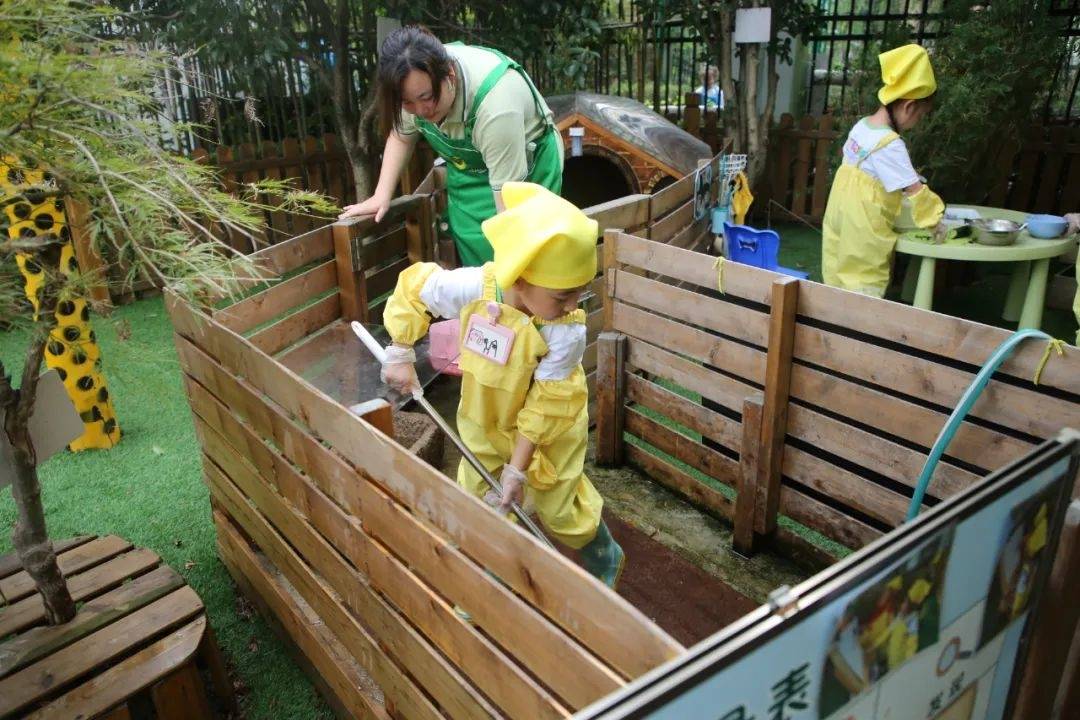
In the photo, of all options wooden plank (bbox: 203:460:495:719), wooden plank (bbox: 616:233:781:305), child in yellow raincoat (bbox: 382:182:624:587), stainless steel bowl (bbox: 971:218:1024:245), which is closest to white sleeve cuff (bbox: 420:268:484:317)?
child in yellow raincoat (bbox: 382:182:624:587)

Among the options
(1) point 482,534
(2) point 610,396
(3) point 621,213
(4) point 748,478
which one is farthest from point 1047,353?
(3) point 621,213

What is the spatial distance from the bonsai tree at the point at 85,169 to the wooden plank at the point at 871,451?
7.25 feet

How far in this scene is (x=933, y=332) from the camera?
268 cm

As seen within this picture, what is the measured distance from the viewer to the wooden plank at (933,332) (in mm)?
2365

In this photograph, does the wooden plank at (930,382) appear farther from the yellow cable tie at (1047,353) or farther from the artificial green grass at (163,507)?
the artificial green grass at (163,507)

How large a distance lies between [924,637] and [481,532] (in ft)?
2.81

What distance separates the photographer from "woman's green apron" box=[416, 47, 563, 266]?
358cm

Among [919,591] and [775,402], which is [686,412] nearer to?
[775,402]

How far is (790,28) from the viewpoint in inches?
331

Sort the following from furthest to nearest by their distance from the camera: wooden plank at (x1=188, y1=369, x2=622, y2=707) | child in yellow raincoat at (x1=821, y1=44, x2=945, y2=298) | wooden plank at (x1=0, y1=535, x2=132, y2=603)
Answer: child in yellow raincoat at (x1=821, y1=44, x2=945, y2=298)
wooden plank at (x1=0, y1=535, x2=132, y2=603)
wooden plank at (x1=188, y1=369, x2=622, y2=707)

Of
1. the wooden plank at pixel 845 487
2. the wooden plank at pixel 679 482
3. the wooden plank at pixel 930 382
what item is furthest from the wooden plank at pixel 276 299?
the wooden plank at pixel 845 487

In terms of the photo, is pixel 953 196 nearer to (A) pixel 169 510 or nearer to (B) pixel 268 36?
(B) pixel 268 36

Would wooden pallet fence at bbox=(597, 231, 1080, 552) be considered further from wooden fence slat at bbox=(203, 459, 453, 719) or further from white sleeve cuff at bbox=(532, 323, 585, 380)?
wooden fence slat at bbox=(203, 459, 453, 719)

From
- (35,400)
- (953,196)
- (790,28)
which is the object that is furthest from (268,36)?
(953,196)
